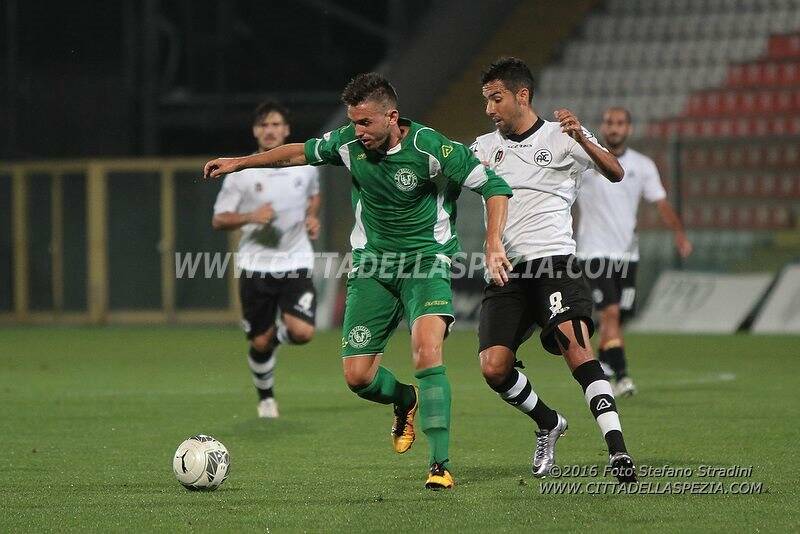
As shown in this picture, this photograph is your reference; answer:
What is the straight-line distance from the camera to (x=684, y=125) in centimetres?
2122

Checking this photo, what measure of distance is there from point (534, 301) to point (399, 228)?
2.42 feet

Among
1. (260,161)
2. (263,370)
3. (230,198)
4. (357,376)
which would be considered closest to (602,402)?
(357,376)

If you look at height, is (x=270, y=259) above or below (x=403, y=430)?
below

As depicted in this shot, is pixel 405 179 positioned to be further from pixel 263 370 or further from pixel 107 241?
pixel 107 241

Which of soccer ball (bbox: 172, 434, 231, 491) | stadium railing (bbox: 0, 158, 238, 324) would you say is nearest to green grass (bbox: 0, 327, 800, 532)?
soccer ball (bbox: 172, 434, 231, 491)

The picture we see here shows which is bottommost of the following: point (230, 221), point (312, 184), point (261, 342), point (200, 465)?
point (261, 342)

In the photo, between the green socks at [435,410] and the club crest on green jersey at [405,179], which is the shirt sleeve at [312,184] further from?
the green socks at [435,410]

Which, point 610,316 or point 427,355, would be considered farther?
point 610,316

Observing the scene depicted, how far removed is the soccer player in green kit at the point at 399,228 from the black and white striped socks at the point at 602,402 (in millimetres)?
639

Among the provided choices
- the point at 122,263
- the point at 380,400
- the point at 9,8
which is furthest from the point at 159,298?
the point at 380,400

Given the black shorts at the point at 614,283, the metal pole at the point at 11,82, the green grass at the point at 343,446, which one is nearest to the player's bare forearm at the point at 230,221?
the green grass at the point at 343,446

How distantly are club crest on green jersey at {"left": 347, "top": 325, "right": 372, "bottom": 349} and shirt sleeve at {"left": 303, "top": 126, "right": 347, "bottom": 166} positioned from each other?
80 cm

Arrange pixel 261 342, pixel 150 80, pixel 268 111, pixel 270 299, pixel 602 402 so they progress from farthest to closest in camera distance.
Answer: pixel 150 80 → pixel 270 299 → pixel 261 342 → pixel 268 111 → pixel 602 402

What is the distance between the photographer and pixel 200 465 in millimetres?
6477
